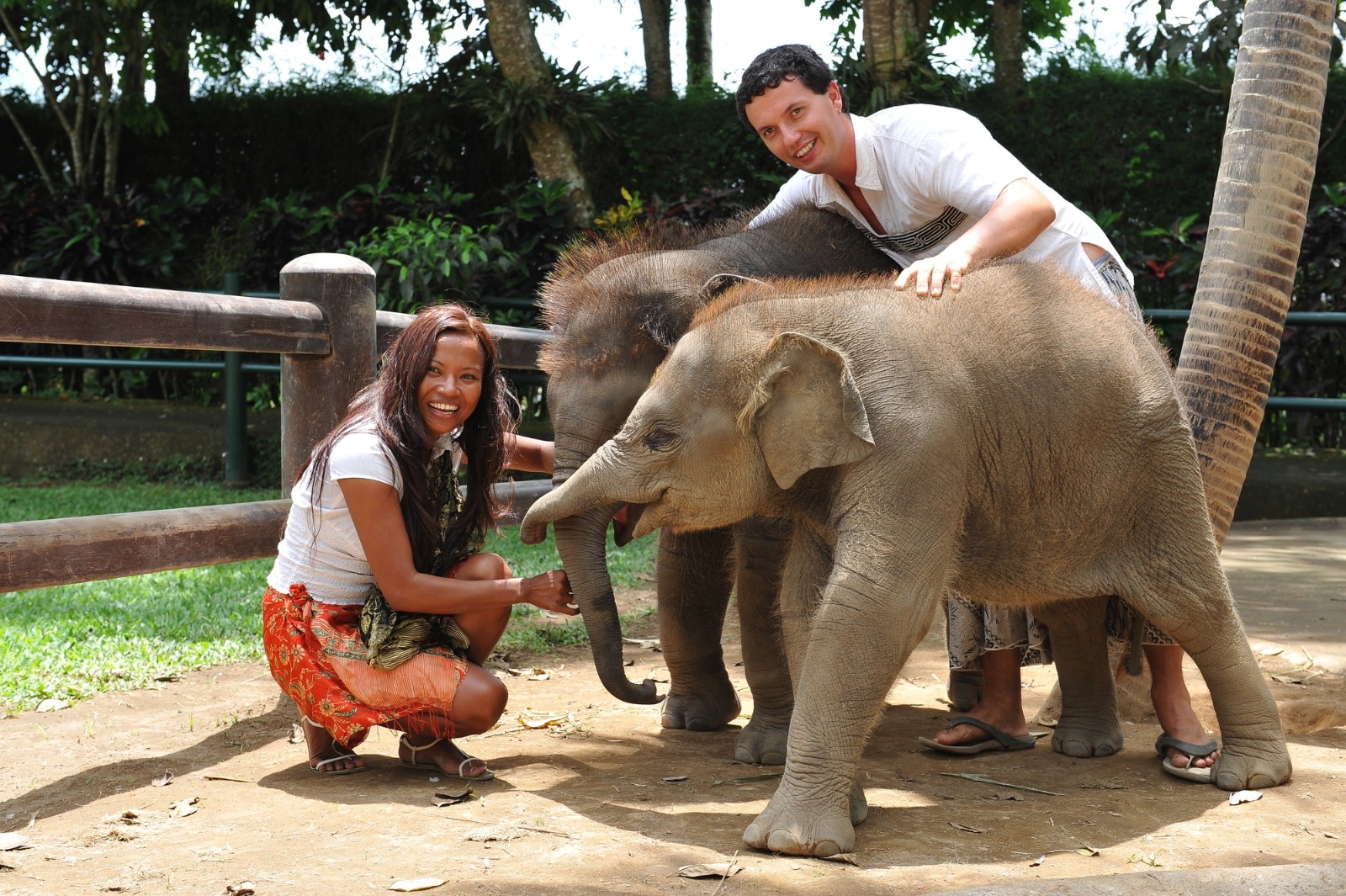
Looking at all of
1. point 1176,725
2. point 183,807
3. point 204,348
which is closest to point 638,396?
point 204,348

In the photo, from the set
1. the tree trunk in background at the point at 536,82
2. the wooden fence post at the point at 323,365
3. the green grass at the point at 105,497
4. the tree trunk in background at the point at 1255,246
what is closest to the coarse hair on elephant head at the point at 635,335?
the wooden fence post at the point at 323,365

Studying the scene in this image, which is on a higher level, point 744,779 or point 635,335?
point 635,335

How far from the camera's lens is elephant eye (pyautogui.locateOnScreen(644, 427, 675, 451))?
3250mm

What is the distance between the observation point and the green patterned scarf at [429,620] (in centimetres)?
356

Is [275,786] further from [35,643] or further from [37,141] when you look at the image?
[37,141]

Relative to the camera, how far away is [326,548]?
12.1 feet

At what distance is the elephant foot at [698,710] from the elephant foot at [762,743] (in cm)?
34

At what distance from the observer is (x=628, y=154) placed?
1210cm

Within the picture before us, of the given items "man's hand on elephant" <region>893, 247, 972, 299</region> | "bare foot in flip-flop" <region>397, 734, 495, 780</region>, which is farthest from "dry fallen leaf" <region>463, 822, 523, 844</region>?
"man's hand on elephant" <region>893, 247, 972, 299</region>

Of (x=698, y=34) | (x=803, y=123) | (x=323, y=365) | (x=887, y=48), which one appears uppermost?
(x=698, y=34)

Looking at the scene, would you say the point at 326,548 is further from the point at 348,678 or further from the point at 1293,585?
the point at 1293,585

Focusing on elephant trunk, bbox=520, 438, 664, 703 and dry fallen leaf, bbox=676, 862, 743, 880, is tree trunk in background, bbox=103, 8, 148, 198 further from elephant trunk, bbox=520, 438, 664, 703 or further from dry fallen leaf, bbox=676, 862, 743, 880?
dry fallen leaf, bbox=676, 862, 743, 880

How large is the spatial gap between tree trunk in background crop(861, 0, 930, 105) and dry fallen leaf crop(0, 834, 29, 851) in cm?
873

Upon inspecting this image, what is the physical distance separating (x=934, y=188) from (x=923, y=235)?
208mm
